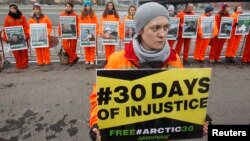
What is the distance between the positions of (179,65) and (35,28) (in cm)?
638

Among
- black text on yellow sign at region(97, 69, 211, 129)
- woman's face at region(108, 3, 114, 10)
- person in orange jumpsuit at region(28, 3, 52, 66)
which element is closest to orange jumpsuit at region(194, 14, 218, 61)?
woman's face at region(108, 3, 114, 10)

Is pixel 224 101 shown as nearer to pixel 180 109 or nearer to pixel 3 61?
pixel 180 109

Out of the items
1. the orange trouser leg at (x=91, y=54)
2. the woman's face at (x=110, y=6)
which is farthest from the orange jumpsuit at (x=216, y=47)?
the orange trouser leg at (x=91, y=54)

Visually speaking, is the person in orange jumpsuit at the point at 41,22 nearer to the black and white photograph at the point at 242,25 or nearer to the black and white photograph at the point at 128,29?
the black and white photograph at the point at 128,29

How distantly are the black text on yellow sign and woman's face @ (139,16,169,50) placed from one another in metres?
0.22

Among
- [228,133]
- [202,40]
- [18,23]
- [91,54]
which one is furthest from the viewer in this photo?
[202,40]

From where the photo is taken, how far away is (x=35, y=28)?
25.7 feet

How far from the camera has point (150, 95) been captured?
2029 mm

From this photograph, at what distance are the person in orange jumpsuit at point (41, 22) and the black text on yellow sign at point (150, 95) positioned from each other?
6475 mm

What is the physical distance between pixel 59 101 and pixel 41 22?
3.14 meters

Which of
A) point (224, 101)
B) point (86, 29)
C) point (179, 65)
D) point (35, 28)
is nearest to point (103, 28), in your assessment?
point (86, 29)

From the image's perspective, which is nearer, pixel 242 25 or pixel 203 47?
pixel 242 25

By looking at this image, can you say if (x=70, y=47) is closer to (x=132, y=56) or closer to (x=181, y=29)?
(x=181, y=29)

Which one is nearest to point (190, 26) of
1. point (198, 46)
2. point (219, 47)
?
point (198, 46)
